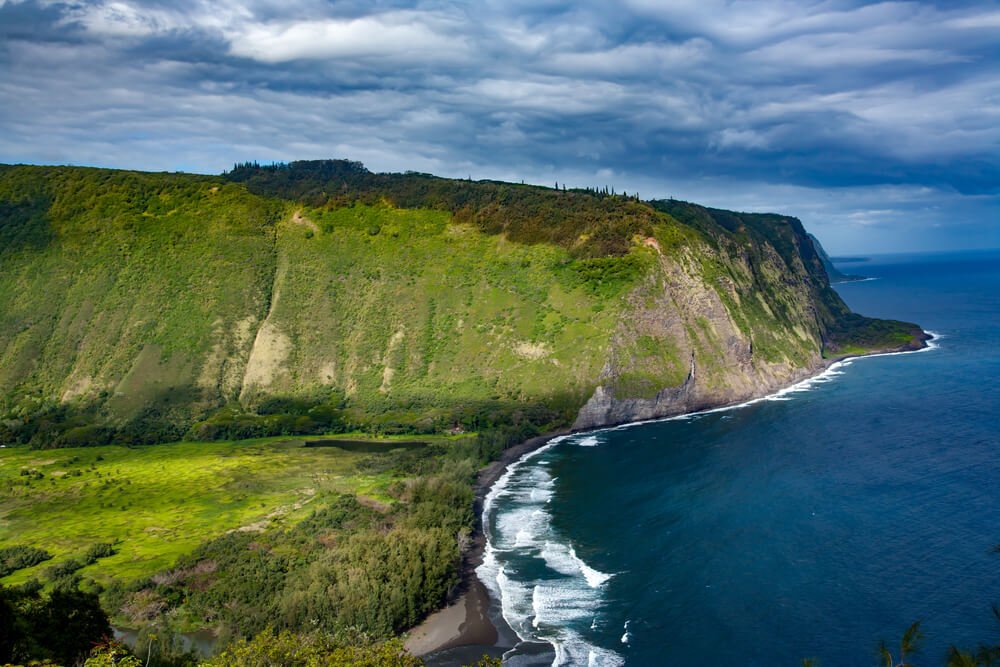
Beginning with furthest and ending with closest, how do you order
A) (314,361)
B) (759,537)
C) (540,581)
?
(314,361) → (759,537) → (540,581)

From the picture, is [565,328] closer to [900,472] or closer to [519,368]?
[519,368]

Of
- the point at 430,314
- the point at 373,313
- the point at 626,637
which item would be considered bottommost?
the point at 626,637

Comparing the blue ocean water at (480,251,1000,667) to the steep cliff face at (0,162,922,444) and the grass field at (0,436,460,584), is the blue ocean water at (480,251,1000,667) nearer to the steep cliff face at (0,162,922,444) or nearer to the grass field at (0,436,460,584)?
the steep cliff face at (0,162,922,444)

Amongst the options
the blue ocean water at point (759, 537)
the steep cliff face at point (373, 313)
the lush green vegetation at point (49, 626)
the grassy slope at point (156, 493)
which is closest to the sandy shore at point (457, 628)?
the blue ocean water at point (759, 537)

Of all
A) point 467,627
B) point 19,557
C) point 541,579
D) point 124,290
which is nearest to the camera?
point 467,627

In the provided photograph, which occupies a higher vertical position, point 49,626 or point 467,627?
point 49,626

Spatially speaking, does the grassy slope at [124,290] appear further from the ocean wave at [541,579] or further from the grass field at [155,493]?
the ocean wave at [541,579]

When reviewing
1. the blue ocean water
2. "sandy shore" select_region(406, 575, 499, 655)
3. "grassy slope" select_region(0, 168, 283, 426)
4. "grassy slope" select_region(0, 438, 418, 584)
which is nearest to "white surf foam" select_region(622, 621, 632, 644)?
the blue ocean water

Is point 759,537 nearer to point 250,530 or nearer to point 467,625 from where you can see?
point 467,625

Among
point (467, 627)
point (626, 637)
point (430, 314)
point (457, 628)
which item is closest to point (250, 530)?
point (457, 628)
